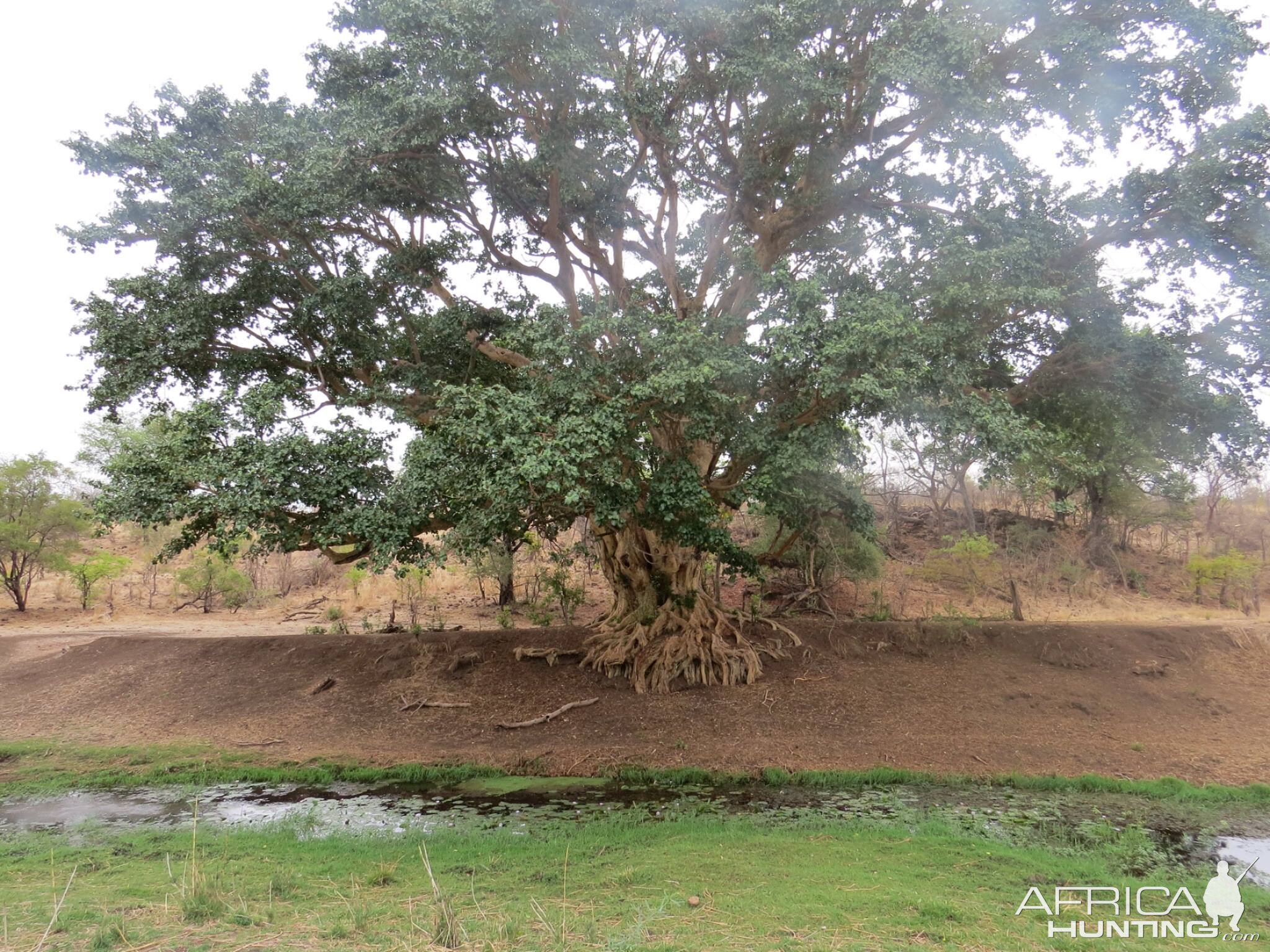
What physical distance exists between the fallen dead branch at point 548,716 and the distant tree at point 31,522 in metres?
20.3

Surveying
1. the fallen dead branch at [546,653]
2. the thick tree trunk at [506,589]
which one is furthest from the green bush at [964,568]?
the thick tree trunk at [506,589]

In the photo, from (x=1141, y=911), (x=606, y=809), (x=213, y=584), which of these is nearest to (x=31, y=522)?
(x=213, y=584)

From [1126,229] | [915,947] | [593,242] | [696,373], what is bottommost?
[915,947]

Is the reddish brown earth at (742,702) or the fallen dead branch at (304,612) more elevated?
the fallen dead branch at (304,612)

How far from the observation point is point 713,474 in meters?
12.6

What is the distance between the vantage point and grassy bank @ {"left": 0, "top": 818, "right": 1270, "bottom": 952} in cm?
444

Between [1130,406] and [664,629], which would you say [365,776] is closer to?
[664,629]

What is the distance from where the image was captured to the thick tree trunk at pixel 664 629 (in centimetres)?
1368

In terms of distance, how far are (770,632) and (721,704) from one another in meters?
3.48

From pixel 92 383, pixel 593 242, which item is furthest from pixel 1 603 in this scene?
pixel 593 242

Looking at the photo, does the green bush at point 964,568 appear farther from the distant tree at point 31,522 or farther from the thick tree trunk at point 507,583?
the distant tree at point 31,522

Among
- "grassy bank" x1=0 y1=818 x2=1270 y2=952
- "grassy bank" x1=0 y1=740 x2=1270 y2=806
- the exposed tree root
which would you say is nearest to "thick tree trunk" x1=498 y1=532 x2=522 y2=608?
the exposed tree root

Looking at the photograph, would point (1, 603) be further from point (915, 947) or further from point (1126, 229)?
point (1126, 229)

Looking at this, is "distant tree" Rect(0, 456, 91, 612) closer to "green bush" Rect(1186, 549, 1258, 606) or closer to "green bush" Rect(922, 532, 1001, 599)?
"green bush" Rect(922, 532, 1001, 599)
